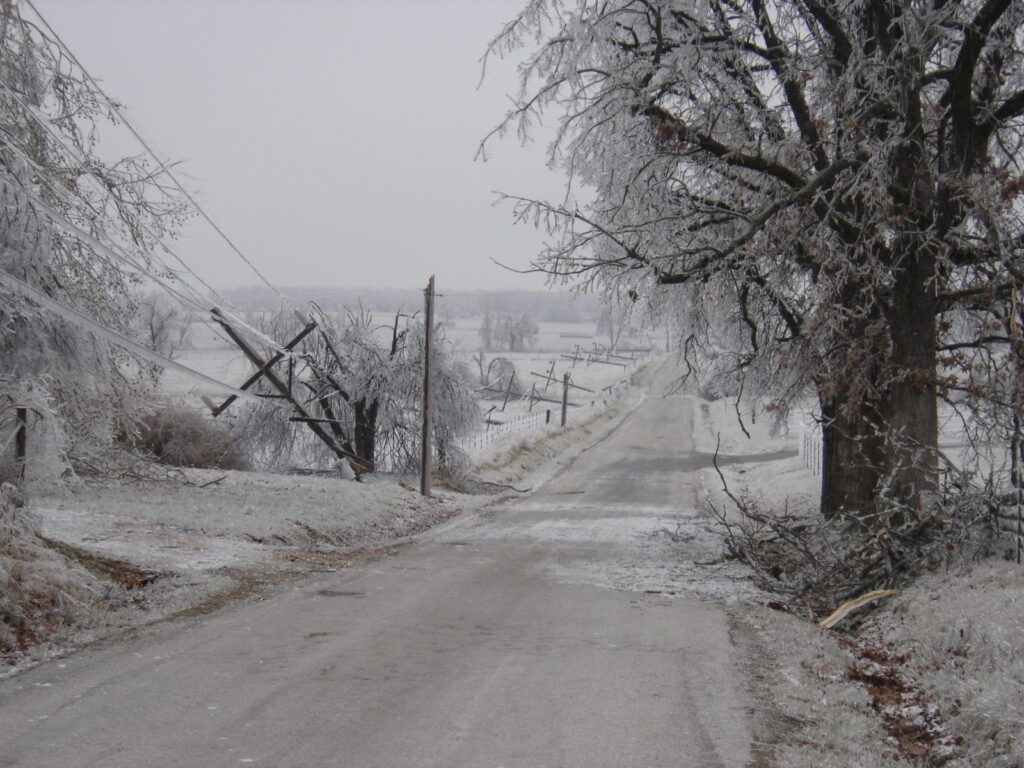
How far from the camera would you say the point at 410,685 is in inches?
272

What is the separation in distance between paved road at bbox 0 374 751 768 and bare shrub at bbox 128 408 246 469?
1648 cm

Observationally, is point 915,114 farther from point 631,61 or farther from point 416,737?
point 416,737

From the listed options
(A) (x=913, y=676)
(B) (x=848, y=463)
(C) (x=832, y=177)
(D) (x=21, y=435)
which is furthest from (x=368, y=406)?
(A) (x=913, y=676)

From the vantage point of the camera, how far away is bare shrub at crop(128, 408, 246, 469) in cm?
2684

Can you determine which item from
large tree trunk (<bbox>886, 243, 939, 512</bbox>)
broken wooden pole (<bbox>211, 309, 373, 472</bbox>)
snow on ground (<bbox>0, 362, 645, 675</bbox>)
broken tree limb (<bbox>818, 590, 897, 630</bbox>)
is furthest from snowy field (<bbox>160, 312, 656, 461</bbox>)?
broken tree limb (<bbox>818, 590, 897, 630</bbox>)

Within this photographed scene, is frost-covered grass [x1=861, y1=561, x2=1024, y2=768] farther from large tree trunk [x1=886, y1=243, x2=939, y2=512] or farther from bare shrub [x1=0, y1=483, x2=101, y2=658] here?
bare shrub [x1=0, y1=483, x2=101, y2=658]

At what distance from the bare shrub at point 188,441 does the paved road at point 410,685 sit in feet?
54.1

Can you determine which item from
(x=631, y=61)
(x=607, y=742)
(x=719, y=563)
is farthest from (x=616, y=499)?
(x=607, y=742)

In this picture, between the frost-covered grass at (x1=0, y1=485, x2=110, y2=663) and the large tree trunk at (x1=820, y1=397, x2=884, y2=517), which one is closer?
the frost-covered grass at (x1=0, y1=485, x2=110, y2=663)

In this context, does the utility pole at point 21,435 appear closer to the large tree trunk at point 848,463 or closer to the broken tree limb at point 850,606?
the broken tree limb at point 850,606

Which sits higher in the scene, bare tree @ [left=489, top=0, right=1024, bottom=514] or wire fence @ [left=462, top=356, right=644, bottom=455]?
bare tree @ [left=489, top=0, right=1024, bottom=514]

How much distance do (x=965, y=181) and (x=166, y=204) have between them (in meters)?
10.1

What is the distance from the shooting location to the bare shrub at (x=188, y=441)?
88.0ft

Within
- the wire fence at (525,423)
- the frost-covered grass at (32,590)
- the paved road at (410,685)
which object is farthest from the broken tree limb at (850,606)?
the wire fence at (525,423)
